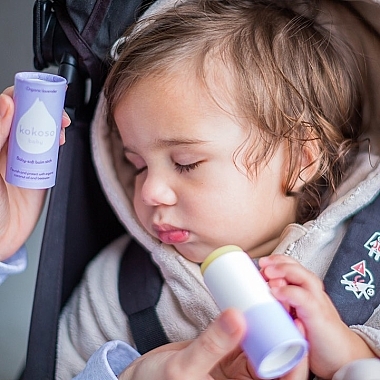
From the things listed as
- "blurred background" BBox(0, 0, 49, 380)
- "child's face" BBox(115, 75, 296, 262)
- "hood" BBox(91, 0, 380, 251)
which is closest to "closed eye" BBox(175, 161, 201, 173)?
"child's face" BBox(115, 75, 296, 262)

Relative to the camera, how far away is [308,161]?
1168 mm

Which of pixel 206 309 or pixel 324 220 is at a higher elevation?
pixel 324 220

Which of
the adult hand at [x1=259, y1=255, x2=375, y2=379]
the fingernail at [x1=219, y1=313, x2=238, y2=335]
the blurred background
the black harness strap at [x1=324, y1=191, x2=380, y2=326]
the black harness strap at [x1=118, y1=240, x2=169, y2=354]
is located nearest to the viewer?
the fingernail at [x1=219, y1=313, x2=238, y2=335]

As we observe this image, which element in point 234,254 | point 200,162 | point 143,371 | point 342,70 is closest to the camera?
point 234,254

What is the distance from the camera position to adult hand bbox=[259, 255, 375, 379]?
0.93 meters

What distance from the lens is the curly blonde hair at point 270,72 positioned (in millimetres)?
A: 1112

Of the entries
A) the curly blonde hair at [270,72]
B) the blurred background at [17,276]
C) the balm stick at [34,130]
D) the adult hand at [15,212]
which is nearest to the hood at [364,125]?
the curly blonde hair at [270,72]

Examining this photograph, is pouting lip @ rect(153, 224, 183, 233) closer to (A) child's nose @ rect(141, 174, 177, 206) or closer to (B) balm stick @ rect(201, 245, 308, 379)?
(A) child's nose @ rect(141, 174, 177, 206)

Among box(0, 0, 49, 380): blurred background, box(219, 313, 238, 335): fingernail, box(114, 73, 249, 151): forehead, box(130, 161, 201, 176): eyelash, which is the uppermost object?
box(114, 73, 249, 151): forehead

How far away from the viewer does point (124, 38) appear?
119 cm

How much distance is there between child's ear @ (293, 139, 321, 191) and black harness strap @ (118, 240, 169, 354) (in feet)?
0.96

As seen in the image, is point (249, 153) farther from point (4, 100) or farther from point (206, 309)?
point (4, 100)

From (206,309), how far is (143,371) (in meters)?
0.21

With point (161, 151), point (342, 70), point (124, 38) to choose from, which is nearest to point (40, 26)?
point (124, 38)
